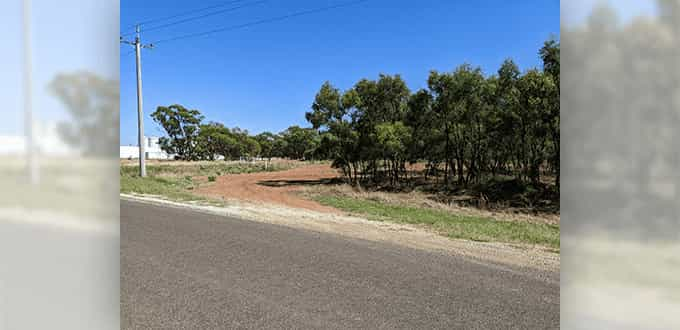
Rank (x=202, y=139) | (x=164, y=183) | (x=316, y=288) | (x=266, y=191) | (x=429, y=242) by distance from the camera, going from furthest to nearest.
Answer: (x=202, y=139)
(x=164, y=183)
(x=266, y=191)
(x=429, y=242)
(x=316, y=288)

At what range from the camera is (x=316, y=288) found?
3719 mm

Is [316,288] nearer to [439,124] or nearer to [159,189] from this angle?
[159,189]

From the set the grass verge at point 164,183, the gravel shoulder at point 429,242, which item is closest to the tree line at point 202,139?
the grass verge at point 164,183

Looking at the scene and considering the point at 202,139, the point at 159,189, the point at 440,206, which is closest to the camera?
the point at 440,206

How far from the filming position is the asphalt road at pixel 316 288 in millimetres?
2961

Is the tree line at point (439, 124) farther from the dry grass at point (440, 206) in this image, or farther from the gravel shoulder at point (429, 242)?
the gravel shoulder at point (429, 242)

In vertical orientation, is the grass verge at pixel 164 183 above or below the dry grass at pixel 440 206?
above

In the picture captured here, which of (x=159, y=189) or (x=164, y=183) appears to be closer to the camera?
(x=159, y=189)
